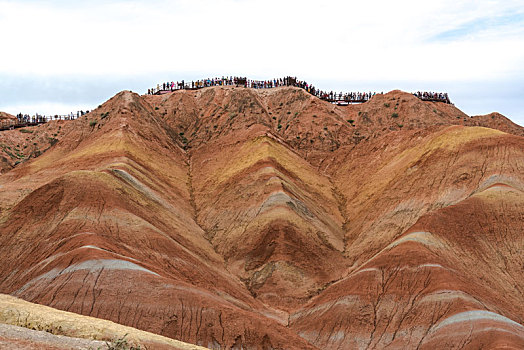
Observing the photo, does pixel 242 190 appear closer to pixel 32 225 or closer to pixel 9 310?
pixel 32 225

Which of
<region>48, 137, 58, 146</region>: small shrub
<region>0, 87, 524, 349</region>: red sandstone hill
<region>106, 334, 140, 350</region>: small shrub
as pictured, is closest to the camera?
<region>106, 334, 140, 350</region>: small shrub

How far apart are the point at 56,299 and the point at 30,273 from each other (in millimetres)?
8018

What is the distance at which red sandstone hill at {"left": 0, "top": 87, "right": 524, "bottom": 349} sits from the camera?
53.2 meters

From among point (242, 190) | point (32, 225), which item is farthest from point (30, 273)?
point (242, 190)

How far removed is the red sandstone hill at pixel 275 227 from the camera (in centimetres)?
5319

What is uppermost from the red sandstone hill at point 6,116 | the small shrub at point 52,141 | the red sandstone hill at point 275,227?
the red sandstone hill at point 6,116

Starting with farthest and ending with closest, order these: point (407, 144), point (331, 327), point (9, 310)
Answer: point (407, 144)
point (331, 327)
point (9, 310)

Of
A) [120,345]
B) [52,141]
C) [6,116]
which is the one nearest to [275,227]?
[120,345]

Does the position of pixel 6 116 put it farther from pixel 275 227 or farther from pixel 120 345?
pixel 120 345

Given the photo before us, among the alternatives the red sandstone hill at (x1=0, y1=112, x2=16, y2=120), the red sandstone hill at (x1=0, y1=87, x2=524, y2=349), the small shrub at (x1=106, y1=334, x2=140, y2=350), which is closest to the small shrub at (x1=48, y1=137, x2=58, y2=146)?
the red sandstone hill at (x1=0, y1=87, x2=524, y2=349)

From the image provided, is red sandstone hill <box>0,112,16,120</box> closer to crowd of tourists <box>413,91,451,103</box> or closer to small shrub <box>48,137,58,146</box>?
small shrub <box>48,137,58,146</box>

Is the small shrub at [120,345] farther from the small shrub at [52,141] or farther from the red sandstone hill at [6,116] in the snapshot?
the red sandstone hill at [6,116]

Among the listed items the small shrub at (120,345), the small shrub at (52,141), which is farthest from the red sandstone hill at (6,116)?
the small shrub at (120,345)

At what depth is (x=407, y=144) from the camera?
313ft
